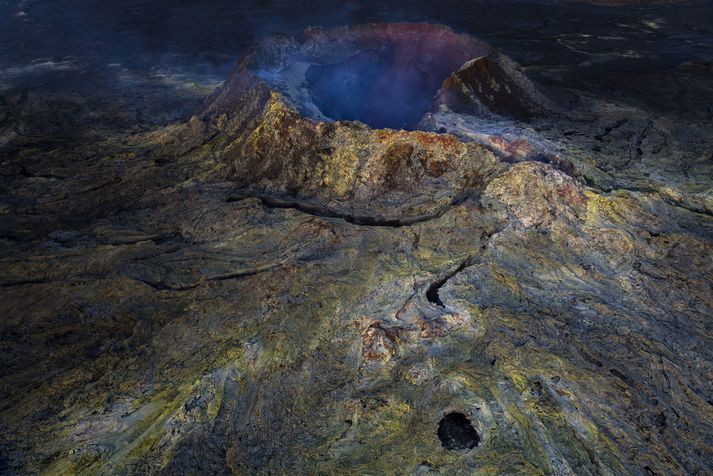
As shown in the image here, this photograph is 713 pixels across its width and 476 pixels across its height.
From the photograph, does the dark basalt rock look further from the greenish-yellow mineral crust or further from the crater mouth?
the crater mouth

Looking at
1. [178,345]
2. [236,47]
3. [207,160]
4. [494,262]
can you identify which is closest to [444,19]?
[236,47]

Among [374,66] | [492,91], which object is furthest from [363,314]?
[374,66]

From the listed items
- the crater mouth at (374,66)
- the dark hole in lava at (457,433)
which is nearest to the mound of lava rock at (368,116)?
the crater mouth at (374,66)

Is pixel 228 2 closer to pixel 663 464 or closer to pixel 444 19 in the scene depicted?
pixel 444 19

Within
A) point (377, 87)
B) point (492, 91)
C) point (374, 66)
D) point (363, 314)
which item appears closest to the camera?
point (363, 314)

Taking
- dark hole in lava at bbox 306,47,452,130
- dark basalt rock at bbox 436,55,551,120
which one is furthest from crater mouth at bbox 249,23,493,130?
dark basalt rock at bbox 436,55,551,120

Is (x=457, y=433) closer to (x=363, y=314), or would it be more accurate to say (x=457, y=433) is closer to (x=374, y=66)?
(x=363, y=314)
